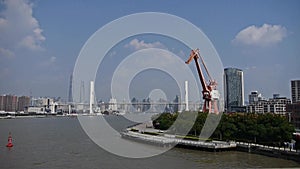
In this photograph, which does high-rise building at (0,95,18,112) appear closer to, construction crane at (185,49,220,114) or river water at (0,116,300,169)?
construction crane at (185,49,220,114)

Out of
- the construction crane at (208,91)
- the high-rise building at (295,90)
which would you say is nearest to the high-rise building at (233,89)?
the high-rise building at (295,90)

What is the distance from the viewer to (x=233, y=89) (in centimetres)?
2292

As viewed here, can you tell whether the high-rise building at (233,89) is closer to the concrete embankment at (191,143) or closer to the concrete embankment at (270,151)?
the concrete embankment at (191,143)

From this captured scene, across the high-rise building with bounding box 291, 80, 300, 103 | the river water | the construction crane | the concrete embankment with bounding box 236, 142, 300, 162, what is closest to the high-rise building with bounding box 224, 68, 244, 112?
the high-rise building with bounding box 291, 80, 300, 103

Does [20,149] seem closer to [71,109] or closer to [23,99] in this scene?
[71,109]

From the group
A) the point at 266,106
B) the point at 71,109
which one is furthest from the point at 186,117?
the point at 71,109

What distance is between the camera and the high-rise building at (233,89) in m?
22.1

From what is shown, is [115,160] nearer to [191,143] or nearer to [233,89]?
[191,143]

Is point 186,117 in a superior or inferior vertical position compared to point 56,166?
superior

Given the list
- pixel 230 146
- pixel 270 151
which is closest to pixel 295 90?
pixel 230 146

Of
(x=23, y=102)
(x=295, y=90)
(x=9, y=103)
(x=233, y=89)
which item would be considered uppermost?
(x=233, y=89)

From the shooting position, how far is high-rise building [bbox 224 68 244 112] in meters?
22.1

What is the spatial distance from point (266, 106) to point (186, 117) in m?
13.3

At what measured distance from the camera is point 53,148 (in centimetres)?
636
